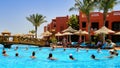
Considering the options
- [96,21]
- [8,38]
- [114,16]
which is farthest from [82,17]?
[8,38]

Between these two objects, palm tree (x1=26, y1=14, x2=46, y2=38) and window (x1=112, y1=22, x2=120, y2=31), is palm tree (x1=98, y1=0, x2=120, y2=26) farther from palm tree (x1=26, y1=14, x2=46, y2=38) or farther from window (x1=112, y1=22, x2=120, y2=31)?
palm tree (x1=26, y1=14, x2=46, y2=38)

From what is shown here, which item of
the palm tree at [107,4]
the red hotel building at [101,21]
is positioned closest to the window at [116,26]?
the red hotel building at [101,21]

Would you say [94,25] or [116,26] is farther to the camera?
[94,25]

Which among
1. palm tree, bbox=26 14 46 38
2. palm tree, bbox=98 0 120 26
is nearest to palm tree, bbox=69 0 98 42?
palm tree, bbox=98 0 120 26

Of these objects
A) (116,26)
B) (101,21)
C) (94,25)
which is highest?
(101,21)

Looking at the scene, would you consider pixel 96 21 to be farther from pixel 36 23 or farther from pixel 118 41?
pixel 36 23

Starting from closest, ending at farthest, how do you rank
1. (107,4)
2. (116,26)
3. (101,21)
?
(107,4) → (116,26) → (101,21)

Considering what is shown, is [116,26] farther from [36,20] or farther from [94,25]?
[36,20]

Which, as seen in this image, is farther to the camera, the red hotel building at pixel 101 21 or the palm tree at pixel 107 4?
the red hotel building at pixel 101 21

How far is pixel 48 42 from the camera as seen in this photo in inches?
1873

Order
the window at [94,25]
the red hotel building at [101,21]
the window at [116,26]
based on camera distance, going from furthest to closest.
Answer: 1. the window at [94,25]
2. the red hotel building at [101,21]
3. the window at [116,26]

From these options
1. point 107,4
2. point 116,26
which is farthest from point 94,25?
point 107,4

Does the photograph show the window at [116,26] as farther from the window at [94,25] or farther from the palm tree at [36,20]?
the palm tree at [36,20]

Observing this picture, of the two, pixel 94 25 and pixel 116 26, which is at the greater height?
pixel 94 25
